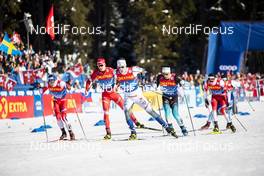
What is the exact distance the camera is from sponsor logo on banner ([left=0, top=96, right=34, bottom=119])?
25.7 meters

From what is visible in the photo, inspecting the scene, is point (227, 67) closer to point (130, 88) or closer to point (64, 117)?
point (130, 88)

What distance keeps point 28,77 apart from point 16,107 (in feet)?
10.1

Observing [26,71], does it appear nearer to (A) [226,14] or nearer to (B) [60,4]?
(B) [60,4]

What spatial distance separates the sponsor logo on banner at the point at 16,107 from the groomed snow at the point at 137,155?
22.7 feet

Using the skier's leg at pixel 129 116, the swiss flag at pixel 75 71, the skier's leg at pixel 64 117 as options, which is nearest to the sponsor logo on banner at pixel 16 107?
the swiss flag at pixel 75 71

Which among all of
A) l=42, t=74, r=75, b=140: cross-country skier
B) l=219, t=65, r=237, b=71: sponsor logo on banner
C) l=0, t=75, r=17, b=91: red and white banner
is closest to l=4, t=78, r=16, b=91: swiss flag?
l=0, t=75, r=17, b=91: red and white banner

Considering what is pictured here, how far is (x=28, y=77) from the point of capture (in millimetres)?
29172

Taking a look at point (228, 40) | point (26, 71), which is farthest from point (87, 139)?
point (228, 40)

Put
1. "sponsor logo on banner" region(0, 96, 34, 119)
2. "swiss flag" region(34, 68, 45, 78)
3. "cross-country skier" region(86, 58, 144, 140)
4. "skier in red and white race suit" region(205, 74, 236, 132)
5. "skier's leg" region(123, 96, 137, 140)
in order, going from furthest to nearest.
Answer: "swiss flag" region(34, 68, 45, 78) < "sponsor logo on banner" region(0, 96, 34, 119) < "skier in red and white race suit" region(205, 74, 236, 132) < "cross-country skier" region(86, 58, 144, 140) < "skier's leg" region(123, 96, 137, 140)

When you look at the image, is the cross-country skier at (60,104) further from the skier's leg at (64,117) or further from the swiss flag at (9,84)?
the swiss flag at (9,84)

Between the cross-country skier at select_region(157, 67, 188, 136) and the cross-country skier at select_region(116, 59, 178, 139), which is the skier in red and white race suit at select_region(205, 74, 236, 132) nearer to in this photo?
the cross-country skier at select_region(157, 67, 188, 136)

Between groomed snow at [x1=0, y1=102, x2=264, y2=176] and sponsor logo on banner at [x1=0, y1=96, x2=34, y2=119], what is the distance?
6.91 meters

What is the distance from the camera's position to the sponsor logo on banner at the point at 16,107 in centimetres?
2573

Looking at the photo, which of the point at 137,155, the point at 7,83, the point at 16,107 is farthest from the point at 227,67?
the point at 137,155
